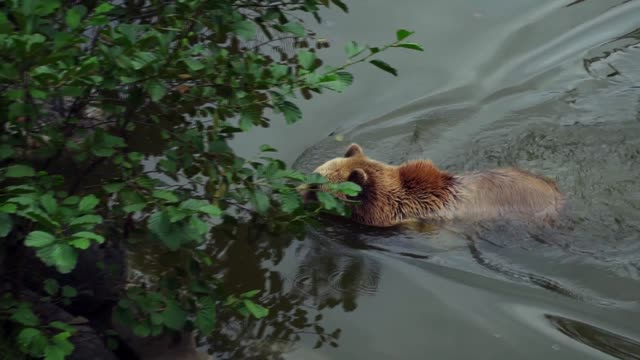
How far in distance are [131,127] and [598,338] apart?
3353 millimetres

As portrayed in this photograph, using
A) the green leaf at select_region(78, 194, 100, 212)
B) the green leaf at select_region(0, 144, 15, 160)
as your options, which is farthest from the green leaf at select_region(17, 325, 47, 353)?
the green leaf at select_region(0, 144, 15, 160)

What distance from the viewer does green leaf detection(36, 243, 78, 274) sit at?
336 centimetres

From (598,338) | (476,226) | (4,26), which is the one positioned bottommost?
(598,338)

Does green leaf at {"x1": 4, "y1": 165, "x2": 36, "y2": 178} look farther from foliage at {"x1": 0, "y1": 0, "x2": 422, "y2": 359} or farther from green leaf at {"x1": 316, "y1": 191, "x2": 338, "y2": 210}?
green leaf at {"x1": 316, "y1": 191, "x2": 338, "y2": 210}

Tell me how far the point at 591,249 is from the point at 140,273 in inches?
136

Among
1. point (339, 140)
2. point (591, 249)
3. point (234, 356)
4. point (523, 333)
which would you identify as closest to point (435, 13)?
point (339, 140)

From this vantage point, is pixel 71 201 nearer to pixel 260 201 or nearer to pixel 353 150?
pixel 260 201

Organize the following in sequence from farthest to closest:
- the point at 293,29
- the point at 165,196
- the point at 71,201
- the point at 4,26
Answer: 1. the point at 293,29
2. the point at 165,196
3. the point at 71,201
4. the point at 4,26

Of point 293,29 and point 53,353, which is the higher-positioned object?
point 293,29

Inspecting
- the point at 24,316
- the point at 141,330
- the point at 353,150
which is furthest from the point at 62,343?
the point at 353,150

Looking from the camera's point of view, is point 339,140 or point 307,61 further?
point 339,140

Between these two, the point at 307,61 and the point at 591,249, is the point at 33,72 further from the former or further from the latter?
the point at 591,249

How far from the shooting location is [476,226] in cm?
712

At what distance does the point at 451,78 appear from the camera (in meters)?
8.73
